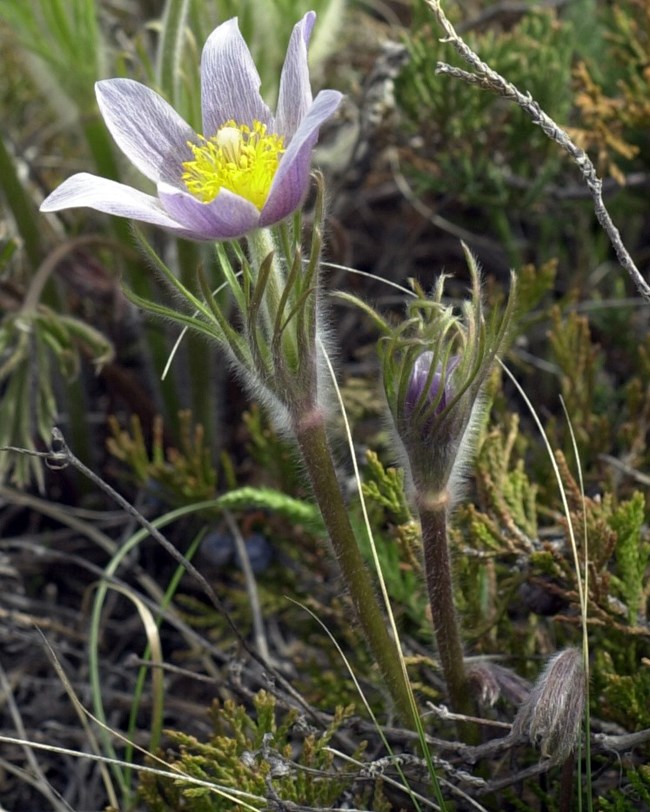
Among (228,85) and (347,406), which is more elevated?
(228,85)

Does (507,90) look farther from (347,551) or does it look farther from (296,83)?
(347,551)

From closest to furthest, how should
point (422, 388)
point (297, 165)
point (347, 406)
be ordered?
point (297, 165) < point (422, 388) < point (347, 406)

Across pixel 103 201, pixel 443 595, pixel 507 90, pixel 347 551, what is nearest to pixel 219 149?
pixel 103 201

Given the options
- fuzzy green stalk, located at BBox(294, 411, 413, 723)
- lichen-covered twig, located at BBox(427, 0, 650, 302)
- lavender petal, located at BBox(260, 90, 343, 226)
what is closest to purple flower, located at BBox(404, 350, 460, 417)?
fuzzy green stalk, located at BBox(294, 411, 413, 723)

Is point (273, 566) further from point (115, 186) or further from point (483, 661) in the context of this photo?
Result: point (115, 186)

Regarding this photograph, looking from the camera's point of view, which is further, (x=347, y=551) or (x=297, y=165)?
(x=347, y=551)

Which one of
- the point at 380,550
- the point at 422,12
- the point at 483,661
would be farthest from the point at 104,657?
the point at 422,12

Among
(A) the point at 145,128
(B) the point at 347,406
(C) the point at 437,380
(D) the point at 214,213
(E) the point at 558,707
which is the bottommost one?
(E) the point at 558,707
